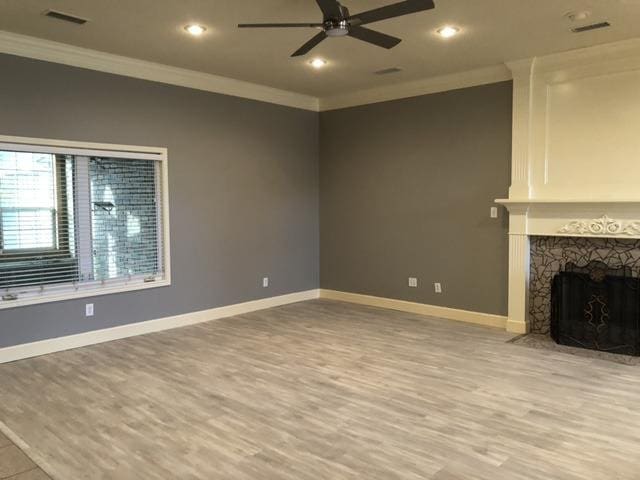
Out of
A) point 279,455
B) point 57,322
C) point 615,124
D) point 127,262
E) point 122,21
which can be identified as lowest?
point 279,455

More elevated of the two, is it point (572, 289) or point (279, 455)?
point (572, 289)

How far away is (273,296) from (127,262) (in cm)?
195

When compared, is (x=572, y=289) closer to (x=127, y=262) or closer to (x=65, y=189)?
(x=127, y=262)

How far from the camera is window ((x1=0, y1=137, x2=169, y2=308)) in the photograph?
4.40 m

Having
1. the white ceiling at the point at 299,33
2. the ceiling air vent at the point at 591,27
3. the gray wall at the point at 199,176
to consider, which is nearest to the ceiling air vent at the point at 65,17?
the white ceiling at the point at 299,33

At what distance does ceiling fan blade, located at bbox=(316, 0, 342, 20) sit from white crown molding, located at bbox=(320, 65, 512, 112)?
2.66 metres

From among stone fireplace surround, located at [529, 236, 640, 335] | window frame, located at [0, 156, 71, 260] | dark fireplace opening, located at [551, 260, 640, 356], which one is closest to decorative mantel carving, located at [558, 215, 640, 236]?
stone fireplace surround, located at [529, 236, 640, 335]

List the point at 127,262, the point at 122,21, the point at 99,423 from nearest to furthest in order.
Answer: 1. the point at 99,423
2. the point at 122,21
3. the point at 127,262

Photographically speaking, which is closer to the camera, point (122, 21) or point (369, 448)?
point (369, 448)

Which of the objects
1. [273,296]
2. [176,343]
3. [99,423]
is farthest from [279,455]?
[273,296]

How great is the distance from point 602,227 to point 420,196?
196 cm

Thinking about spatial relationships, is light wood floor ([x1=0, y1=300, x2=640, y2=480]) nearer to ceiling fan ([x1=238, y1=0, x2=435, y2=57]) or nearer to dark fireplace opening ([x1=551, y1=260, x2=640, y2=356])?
dark fireplace opening ([x1=551, y1=260, x2=640, y2=356])

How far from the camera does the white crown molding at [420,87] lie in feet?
17.5

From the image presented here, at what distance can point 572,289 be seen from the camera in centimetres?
474
